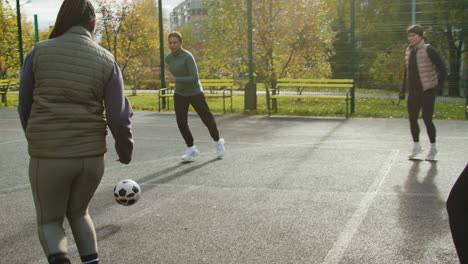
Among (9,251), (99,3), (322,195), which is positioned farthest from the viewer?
(99,3)

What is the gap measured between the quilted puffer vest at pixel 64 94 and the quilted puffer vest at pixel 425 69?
562 centimetres

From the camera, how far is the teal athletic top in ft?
25.8

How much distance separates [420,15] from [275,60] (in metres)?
4.70

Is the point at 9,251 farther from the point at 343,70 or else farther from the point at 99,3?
the point at 99,3

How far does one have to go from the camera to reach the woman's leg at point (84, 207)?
10.2ft

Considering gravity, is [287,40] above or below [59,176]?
above

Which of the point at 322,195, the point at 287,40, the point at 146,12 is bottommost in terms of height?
the point at 322,195

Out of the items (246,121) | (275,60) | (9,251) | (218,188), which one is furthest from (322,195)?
(275,60)

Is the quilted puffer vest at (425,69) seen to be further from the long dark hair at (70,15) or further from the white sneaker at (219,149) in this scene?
the long dark hair at (70,15)

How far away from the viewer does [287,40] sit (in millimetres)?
17375

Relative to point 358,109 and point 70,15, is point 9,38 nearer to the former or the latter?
point 358,109

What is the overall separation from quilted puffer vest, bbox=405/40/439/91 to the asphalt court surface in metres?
1.14

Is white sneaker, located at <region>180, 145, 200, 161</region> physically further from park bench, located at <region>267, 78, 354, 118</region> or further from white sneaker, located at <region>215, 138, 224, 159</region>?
park bench, located at <region>267, 78, 354, 118</region>

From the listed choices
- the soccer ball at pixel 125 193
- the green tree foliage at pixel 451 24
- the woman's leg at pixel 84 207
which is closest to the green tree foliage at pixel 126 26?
the green tree foliage at pixel 451 24
